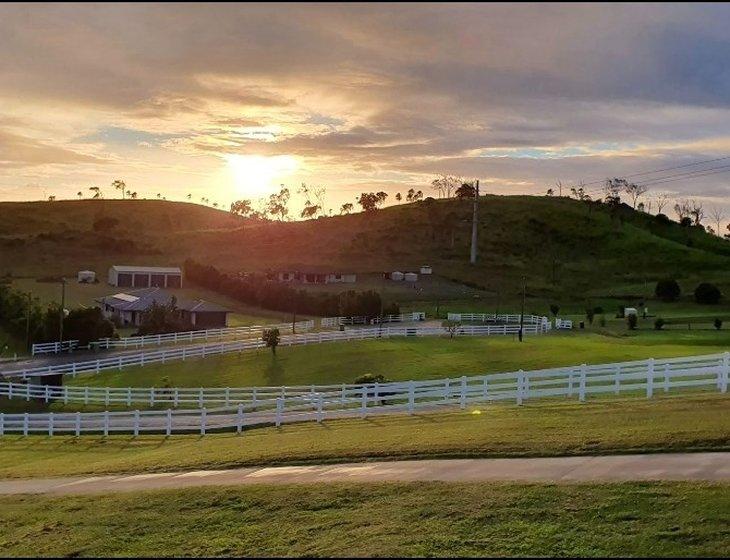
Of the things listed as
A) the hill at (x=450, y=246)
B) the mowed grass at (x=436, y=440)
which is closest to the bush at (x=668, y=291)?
the hill at (x=450, y=246)

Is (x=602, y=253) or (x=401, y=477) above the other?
(x=602, y=253)

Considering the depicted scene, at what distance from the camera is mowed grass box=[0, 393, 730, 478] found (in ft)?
52.0

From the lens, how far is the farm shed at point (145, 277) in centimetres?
9394

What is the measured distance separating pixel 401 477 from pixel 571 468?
3.28 metres

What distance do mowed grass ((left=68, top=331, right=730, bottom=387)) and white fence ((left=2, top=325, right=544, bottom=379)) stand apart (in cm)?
89

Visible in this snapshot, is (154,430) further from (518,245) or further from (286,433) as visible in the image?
(518,245)

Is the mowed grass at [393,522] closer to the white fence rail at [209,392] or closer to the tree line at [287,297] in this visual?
the white fence rail at [209,392]

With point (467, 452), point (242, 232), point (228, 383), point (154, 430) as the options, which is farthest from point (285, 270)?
point (467, 452)

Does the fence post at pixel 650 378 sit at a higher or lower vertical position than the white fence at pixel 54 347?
higher

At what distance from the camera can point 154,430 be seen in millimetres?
27328

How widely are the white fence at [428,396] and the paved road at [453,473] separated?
797 cm

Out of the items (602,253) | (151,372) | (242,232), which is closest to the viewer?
(151,372)

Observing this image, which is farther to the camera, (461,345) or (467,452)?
(461,345)

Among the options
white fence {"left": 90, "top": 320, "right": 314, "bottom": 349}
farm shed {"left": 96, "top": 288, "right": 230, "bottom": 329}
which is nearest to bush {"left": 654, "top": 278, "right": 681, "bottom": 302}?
white fence {"left": 90, "top": 320, "right": 314, "bottom": 349}
